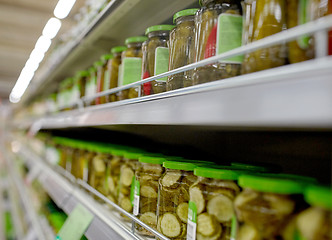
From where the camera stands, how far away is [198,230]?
0.66 meters

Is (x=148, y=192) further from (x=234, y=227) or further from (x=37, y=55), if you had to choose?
(x=37, y=55)

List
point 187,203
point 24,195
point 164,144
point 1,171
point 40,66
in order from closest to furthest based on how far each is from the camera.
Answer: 1. point 187,203
2. point 164,144
3. point 24,195
4. point 40,66
5. point 1,171

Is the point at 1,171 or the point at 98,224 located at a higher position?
the point at 98,224

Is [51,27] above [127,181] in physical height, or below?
above

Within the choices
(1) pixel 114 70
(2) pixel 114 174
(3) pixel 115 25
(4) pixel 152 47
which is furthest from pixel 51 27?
(4) pixel 152 47

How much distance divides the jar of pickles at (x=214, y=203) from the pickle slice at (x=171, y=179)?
105 millimetres

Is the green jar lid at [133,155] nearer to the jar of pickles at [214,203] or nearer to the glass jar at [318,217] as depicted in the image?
the jar of pickles at [214,203]

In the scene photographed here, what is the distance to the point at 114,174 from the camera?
1267 millimetres

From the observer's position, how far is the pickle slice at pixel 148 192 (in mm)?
910

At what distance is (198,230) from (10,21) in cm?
432

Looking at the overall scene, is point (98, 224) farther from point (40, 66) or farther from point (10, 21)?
point (40, 66)

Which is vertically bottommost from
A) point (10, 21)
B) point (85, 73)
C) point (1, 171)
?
point (1, 171)

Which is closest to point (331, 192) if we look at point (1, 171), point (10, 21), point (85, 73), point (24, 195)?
point (85, 73)

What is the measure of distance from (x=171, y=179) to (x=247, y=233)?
30 cm
